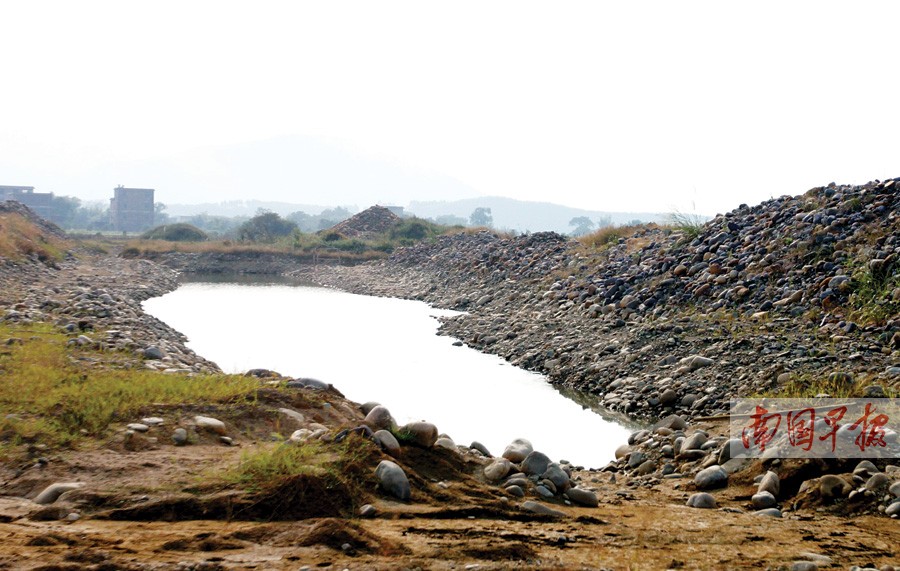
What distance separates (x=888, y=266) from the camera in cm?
927

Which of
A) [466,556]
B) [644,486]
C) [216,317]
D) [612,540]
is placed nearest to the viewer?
[466,556]

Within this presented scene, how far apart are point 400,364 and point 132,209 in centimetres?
8867

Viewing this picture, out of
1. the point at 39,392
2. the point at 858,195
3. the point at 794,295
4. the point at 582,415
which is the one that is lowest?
the point at 582,415

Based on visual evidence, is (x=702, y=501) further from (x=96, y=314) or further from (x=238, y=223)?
(x=238, y=223)

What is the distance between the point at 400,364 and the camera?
12.3 metres

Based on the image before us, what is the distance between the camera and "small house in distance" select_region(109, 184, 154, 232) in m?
91.1

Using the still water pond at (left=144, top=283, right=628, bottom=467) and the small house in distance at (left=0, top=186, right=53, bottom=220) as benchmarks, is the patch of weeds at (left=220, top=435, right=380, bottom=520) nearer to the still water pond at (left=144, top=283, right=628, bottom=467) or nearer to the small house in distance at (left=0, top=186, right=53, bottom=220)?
the still water pond at (left=144, top=283, right=628, bottom=467)

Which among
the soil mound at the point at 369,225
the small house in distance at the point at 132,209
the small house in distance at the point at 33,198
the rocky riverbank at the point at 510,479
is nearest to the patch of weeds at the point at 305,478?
the rocky riverbank at the point at 510,479

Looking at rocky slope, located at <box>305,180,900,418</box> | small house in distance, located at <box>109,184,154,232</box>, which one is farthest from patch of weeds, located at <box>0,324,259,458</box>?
small house in distance, located at <box>109,184,154,232</box>

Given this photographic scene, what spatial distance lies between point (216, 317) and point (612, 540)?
15.6 metres

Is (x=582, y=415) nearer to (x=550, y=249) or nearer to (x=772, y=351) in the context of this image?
(x=772, y=351)

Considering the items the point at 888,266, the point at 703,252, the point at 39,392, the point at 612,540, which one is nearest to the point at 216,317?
the point at 703,252

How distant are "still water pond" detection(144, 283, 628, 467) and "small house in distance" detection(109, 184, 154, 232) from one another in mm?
75538

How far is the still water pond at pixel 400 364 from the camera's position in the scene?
8242mm
